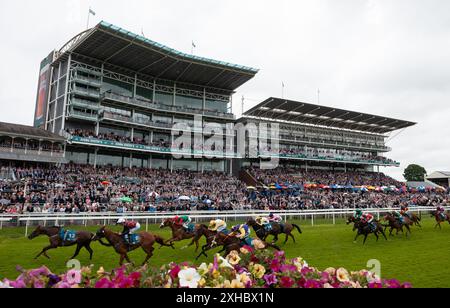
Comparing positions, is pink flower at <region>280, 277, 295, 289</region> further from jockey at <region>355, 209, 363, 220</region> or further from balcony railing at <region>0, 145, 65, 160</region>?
balcony railing at <region>0, 145, 65, 160</region>

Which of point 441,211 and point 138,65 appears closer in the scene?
point 441,211

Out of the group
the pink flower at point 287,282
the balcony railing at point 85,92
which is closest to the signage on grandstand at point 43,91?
the balcony railing at point 85,92

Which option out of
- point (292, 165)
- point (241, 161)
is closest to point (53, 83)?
point (241, 161)

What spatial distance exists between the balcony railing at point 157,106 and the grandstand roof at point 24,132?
6764mm

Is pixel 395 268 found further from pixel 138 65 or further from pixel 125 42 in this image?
pixel 138 65

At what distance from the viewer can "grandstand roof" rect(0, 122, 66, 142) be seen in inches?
1020

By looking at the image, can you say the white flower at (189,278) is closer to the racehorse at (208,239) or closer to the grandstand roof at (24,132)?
the racehorse at (208,239)

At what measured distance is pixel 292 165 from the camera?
4450 cm

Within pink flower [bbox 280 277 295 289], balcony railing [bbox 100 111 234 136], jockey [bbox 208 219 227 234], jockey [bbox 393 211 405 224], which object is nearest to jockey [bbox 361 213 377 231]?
jockey [bbox 393 211 405 224]

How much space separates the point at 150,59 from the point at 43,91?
1225 centimetres

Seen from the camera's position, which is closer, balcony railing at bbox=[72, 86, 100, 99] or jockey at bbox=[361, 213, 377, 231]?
jockey at bbox=[361, 213, 377, 231]

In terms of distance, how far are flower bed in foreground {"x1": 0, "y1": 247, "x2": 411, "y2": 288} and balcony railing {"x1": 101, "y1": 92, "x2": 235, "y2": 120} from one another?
32696 millimetres

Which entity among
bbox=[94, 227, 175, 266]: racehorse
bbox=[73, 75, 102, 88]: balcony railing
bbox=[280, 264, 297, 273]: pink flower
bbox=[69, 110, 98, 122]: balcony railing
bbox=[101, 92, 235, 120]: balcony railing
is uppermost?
bbox=[73, 75, 102, 88]: balcony railing
